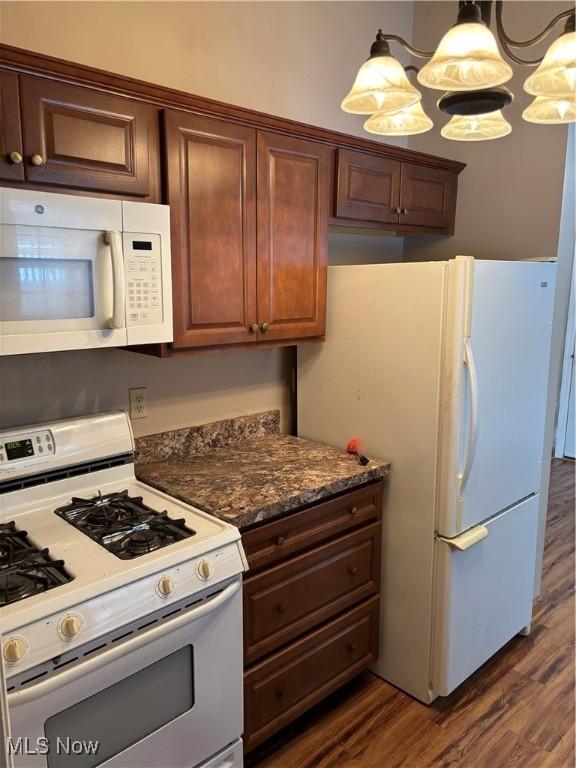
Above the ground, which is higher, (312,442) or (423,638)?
(312,442)

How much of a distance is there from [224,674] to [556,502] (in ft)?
11.3

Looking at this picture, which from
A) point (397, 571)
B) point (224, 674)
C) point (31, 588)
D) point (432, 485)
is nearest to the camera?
point (31, 588)

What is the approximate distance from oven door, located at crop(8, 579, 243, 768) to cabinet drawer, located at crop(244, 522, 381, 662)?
0.50ft

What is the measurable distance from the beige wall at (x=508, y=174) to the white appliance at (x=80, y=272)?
171cm

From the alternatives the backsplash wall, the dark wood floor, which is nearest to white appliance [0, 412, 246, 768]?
the backsplash wall

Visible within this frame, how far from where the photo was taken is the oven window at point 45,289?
4.57 ft

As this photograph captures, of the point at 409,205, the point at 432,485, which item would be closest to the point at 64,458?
the point at 432,485

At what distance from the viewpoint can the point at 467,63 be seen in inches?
48.9

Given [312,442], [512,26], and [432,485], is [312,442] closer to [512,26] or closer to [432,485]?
[432,485]

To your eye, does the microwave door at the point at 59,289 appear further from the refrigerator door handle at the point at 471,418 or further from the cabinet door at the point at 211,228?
the refrigerator door handle at the point at 471,418

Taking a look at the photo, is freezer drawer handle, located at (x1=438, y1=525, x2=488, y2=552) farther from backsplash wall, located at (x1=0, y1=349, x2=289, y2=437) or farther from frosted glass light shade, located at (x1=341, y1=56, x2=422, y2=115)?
frosted glass light shade, located at (x1=341, y1=56, x2=422, y2=115)

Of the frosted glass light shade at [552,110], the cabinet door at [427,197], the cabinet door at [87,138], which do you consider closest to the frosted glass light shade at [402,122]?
the frosted glass light shade at [552,110]

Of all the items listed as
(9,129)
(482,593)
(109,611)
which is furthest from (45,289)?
(482,593)

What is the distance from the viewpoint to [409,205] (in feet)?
8.18
